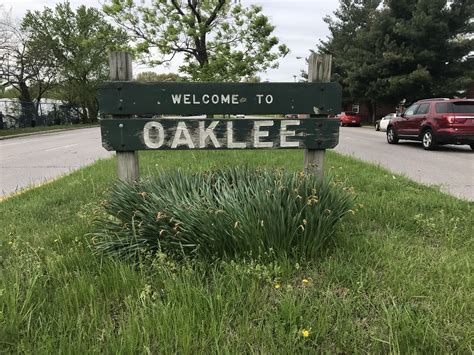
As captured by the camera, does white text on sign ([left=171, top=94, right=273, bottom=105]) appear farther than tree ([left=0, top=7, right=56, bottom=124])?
No

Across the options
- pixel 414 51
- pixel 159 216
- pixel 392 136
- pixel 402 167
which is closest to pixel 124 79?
pixel 159 216

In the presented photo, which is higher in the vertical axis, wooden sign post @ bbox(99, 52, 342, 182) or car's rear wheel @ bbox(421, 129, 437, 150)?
wooden sign post @ bbox(99, 52, 342, 182)

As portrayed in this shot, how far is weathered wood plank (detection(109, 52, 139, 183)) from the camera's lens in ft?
11.9

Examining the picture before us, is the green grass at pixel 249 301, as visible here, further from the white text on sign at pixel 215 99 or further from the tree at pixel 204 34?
the tree at pixel 204 34

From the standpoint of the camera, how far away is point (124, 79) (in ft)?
12.0

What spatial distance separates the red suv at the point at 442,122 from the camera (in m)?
12.7

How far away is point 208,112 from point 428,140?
12371mm

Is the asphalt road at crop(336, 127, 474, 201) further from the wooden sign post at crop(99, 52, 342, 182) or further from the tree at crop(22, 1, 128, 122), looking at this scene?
the tree at crop(22, 1, 128, 122)

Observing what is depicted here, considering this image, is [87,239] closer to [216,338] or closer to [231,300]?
[231,300]

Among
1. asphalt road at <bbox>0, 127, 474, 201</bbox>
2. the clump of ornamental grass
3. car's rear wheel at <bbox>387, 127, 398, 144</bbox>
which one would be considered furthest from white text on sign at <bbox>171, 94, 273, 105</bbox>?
car's rear wheel at <bbox>387, 127, 398, 144</bbox>

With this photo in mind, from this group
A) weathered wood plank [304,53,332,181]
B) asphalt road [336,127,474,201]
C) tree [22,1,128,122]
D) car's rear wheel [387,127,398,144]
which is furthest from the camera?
tree [22,1,128,122]

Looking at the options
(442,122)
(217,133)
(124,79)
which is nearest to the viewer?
(124,79)

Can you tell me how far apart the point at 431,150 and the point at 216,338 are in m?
13.8

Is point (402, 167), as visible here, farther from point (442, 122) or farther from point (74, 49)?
point (74, 49)
